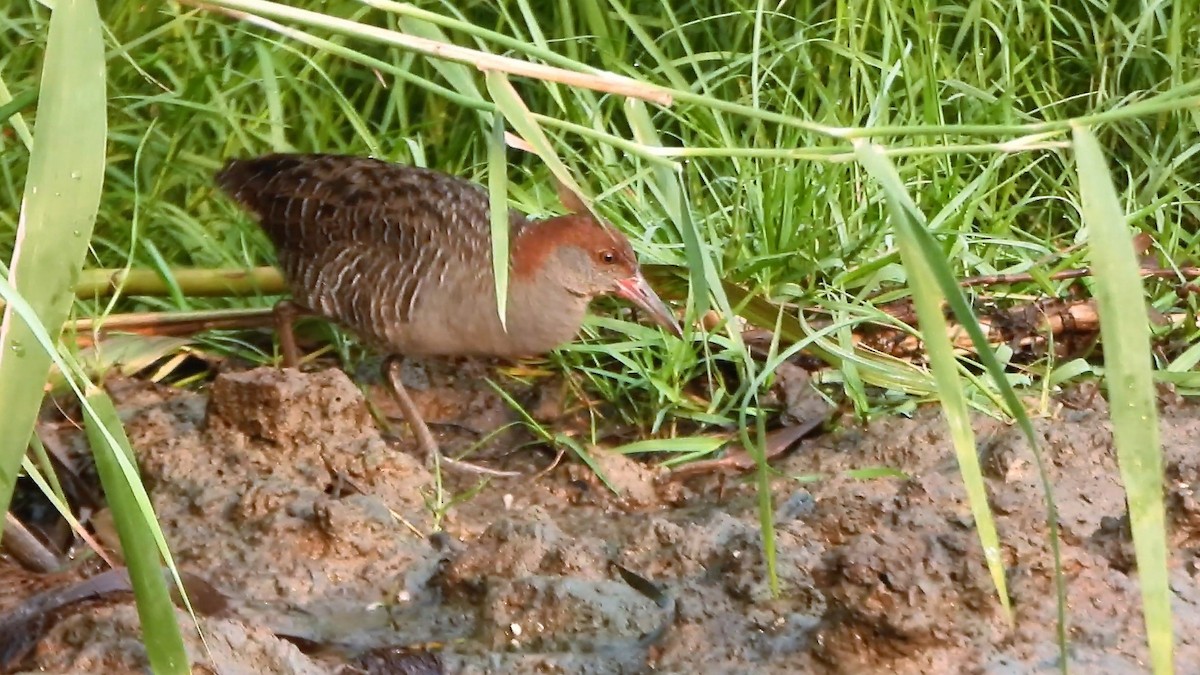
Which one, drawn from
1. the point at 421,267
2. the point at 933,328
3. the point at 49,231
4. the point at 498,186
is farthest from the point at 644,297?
the point at 49,231

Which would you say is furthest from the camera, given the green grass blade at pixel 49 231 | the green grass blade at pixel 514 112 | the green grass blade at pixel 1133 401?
the green grass blade at pixel 514 112

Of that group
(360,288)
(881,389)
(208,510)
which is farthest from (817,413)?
(208,510)

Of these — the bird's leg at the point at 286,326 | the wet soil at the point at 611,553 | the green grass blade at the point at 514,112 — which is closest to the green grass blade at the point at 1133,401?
the green grass blade at the point at 514,112

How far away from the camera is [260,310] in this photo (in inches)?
134

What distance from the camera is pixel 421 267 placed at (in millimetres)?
3148

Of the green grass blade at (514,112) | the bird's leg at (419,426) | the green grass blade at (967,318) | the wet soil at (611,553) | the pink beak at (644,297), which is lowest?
the bird's leg at (419,426)

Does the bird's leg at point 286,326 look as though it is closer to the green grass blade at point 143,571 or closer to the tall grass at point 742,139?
the tall grass at point 742,139

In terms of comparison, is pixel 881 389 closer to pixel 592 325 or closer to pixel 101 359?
pixel 592 325

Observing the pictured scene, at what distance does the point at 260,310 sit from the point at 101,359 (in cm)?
52

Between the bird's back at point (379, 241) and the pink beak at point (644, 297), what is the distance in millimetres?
328

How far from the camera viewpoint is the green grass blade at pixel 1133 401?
118 cm

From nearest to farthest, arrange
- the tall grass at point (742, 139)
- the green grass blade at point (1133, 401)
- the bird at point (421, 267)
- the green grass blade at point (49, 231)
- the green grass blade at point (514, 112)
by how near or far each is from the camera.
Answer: the green grass blade at point (1133, 401)
the green grass blade at point (49, 231)
the green grass blade at point (514, 112)
the bird at point (421, 267)
the tall grass at point (742, 139)

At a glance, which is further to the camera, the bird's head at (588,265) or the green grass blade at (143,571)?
the bird's head at (588,265)

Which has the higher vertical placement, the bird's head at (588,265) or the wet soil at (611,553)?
the bird's head at (588,265)
